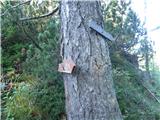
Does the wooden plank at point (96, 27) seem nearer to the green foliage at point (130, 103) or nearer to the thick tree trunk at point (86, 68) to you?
the thick tree trunk at point (86, 68)

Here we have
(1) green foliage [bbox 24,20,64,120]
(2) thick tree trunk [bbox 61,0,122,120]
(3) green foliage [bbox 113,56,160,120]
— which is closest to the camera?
(2) thick tree trunk [bbox 61,0,122,120]

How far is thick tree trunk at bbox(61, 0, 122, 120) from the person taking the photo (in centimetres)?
298

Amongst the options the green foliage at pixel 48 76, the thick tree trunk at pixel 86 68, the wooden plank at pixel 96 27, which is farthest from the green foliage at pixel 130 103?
the wooden plank at pixel 96 27

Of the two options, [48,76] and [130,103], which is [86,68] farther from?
[130,103]

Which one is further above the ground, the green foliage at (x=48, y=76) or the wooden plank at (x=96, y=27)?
the wooden plank at (x=96, y=27)

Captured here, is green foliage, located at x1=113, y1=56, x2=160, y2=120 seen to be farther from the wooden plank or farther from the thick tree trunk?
the wooden plank

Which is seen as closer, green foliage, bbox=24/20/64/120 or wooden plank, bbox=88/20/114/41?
wooden plank, bbox=88/20/114/41

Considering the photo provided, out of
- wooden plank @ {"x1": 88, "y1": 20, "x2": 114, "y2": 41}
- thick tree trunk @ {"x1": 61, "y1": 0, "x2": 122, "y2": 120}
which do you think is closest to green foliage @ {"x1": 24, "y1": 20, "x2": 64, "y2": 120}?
thick tree trunk @ {"x1": 61, "y1": 0, "x2": 122, "y2": 120}

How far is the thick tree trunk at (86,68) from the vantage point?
9.78ft

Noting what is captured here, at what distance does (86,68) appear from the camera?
3002mm

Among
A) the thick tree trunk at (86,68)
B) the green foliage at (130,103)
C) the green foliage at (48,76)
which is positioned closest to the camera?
the thick tree trunk at (86,68)

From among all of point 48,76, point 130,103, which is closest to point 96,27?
point 48,76

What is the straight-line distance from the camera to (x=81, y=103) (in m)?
3.00

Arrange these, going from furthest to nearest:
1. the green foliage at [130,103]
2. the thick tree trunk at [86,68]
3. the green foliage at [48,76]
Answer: the green foliage at [130,103], the green foliage at [48,76], the thick tree trunk at [86,68]
